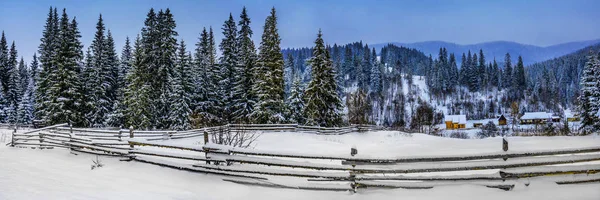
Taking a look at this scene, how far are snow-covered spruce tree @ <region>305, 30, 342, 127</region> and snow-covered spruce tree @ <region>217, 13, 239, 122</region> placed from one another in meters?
8.08

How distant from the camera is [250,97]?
122 ft

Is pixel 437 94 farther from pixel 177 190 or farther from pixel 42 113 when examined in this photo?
pixel 177 190

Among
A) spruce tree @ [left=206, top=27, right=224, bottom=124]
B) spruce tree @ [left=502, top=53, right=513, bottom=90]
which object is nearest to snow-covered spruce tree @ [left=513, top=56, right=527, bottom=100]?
spruce tree @ [left=502, top=53, right=513, bottom=90]

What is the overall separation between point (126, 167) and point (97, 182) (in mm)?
2062

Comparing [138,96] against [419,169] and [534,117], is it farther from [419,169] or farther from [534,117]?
[534,117]

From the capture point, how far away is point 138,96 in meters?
35.0

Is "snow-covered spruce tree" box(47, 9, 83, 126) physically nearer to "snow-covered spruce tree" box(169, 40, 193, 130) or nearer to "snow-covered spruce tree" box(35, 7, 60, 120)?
"snow-covered spruce tree" box(35, 7, 60, 120)

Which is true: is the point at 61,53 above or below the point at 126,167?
Answer: above

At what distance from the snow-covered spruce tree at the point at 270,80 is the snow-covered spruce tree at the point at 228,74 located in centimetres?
390

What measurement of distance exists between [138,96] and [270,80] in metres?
13.0

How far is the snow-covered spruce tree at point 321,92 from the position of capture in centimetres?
3362

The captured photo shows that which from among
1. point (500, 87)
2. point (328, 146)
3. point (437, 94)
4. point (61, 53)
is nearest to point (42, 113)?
point (61, 53)

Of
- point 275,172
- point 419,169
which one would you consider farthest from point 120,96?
point 419,169

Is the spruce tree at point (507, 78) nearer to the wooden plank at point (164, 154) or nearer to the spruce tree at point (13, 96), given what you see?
the spruce tree at point (13, 96)
